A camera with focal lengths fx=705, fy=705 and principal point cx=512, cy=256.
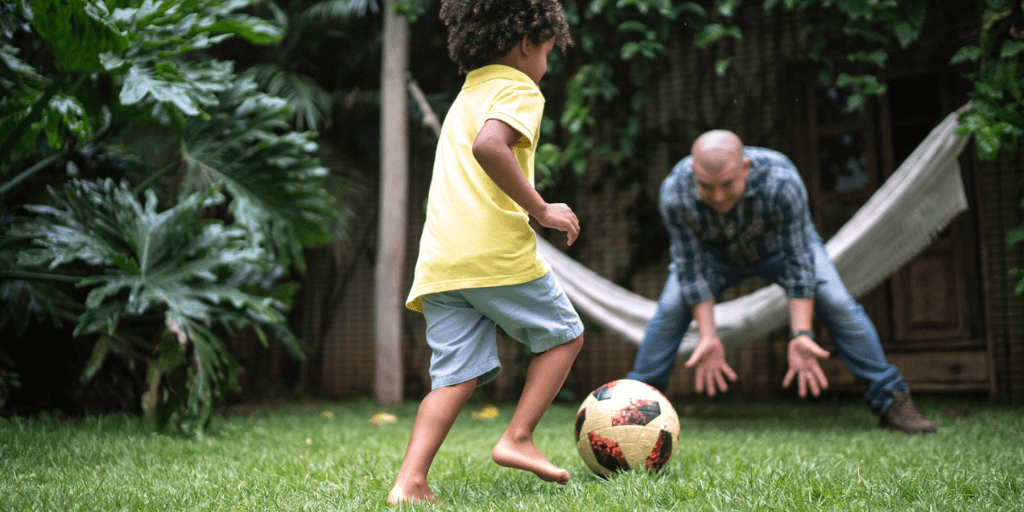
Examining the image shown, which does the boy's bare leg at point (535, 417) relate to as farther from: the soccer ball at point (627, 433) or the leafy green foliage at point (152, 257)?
the leafy green foliage at point (152, 257)

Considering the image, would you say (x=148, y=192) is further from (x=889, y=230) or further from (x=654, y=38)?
(x=889, y=230)

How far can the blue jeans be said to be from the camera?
275cm

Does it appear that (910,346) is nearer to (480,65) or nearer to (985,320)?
(985,320)

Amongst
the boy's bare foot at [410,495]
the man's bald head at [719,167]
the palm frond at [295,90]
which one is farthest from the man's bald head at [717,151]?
the palm frond at [295,90]

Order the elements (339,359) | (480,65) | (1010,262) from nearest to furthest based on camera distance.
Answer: (480,65), (1010,262), (339,359)

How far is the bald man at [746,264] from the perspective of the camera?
2475mm

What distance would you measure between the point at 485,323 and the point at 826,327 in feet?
5.73

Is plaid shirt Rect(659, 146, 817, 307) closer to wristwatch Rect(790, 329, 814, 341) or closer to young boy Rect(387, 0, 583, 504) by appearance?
wristwatch Rect(790, 329, 814, 341)

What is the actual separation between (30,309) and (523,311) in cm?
219

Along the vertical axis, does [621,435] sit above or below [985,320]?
above

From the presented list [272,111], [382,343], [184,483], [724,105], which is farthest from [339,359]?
[184,483]

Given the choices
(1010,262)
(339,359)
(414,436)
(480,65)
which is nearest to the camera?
(414,436)

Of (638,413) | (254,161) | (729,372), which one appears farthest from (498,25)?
(254,161)

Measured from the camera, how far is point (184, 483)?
1.74 metres
